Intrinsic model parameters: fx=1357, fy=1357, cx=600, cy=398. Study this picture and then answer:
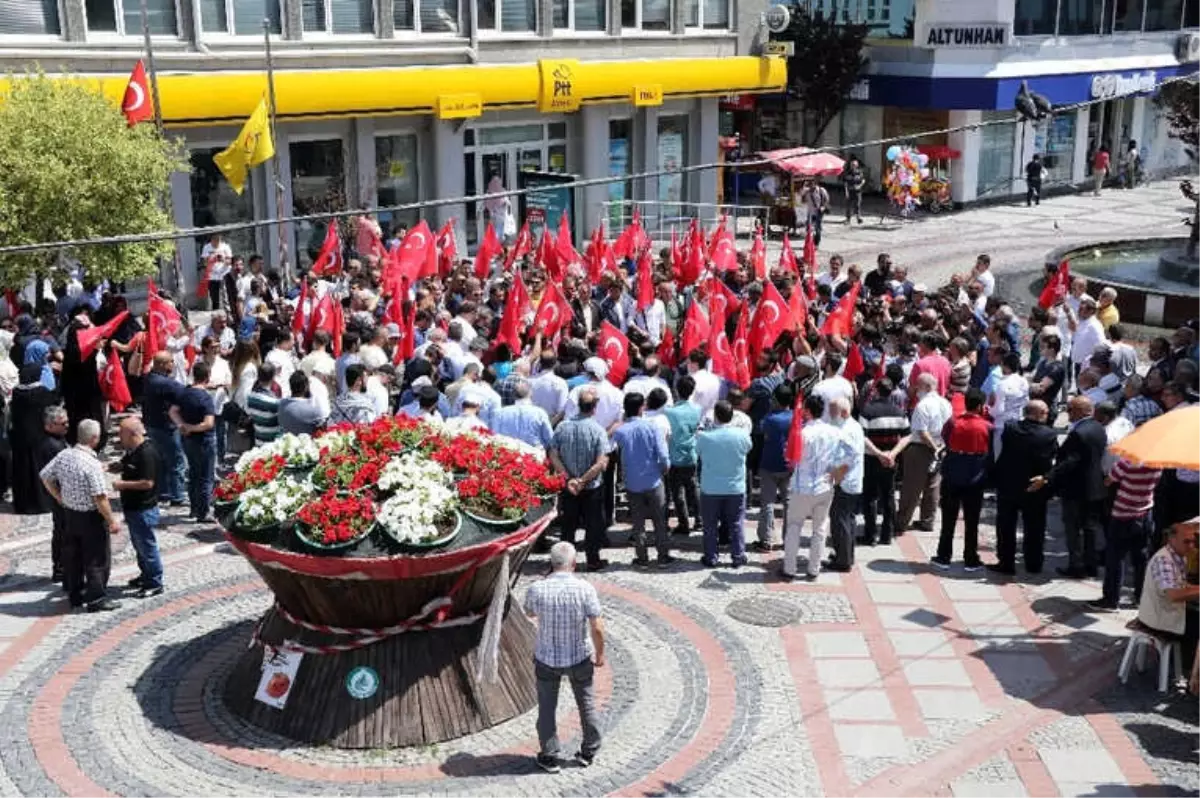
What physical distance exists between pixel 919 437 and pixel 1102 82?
31542mm

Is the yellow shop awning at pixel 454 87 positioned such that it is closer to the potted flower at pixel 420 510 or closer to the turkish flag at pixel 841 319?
A: the turkish flag at pixel 841 319

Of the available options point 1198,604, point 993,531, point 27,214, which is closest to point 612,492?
point 993,531

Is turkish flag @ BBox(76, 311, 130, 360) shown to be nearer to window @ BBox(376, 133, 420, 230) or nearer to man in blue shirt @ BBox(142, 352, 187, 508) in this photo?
man in blue shirt @ BBox(142, 352, 187, 508)

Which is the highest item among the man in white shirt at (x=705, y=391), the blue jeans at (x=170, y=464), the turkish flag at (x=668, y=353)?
the man in white shirt at (x=705, y=391)

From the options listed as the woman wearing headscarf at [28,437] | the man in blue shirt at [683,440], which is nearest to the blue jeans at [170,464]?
the woman wearing headscarf at [28,437]

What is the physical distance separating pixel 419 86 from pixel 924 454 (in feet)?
53.4

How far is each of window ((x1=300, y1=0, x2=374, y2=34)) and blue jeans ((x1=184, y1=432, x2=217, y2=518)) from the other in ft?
46.1

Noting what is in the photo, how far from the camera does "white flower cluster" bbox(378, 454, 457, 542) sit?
8.86m

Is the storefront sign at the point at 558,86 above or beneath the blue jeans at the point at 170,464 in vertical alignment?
above

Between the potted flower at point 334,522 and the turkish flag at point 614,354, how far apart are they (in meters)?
5.71

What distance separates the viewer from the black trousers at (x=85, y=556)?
11.1 m

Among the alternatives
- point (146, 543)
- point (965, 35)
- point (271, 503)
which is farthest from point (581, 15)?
point (271, 503)

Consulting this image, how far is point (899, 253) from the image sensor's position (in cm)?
3111

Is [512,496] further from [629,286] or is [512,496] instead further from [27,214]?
[27,214]
